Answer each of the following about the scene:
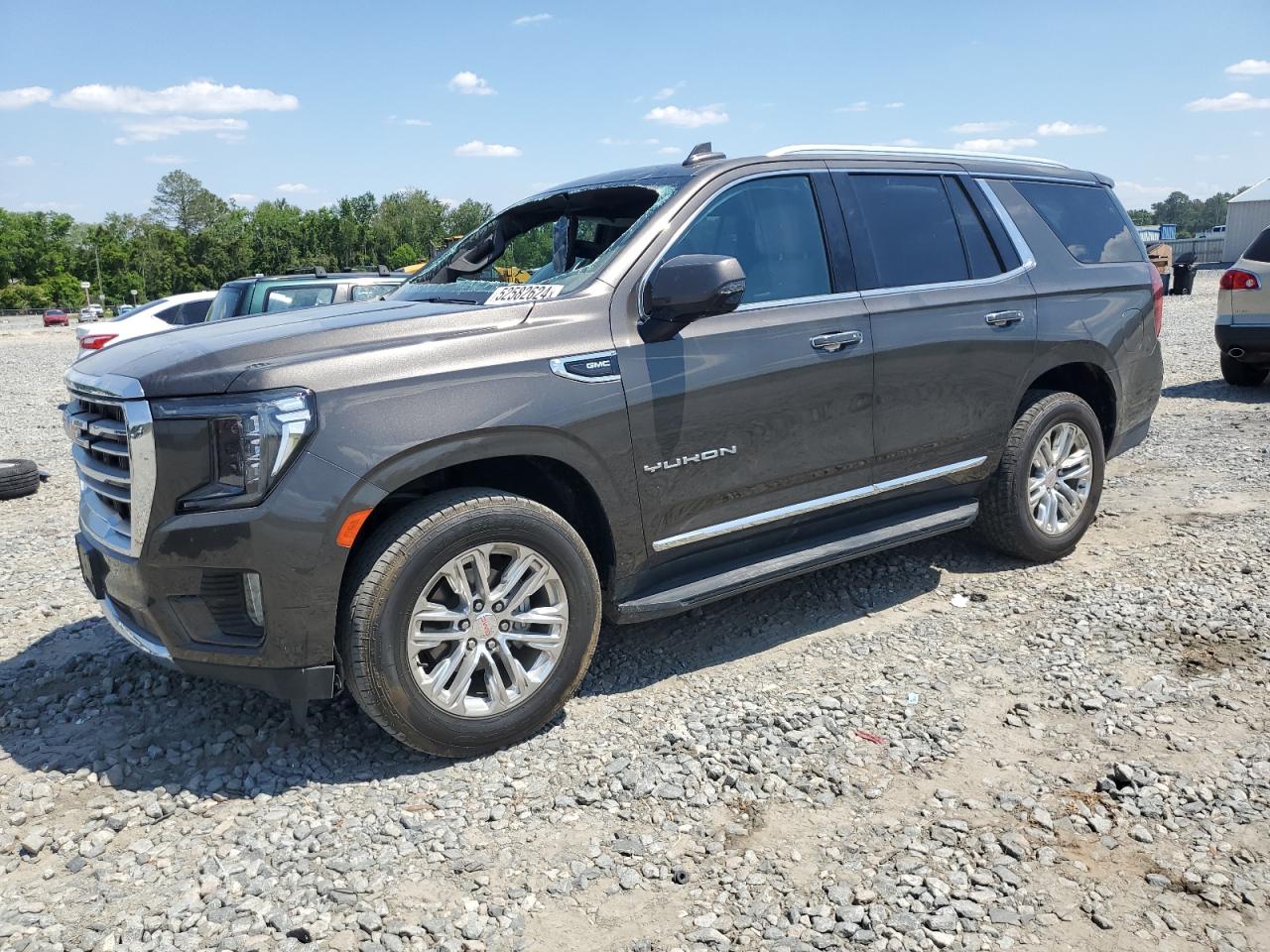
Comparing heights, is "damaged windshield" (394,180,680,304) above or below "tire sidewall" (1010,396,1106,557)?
above

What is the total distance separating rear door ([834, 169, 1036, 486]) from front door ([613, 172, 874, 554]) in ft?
0.43

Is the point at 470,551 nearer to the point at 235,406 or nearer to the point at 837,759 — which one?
the point at 235,406

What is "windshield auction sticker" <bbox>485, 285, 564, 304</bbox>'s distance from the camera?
369 centimetres

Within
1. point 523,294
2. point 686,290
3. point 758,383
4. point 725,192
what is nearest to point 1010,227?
point 725,192

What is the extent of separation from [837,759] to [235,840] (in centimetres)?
195

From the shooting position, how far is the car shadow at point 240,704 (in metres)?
3.50

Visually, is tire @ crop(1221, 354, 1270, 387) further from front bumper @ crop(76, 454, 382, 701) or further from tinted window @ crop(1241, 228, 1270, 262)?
front bumper @ crop(76, 454, 382, 701)

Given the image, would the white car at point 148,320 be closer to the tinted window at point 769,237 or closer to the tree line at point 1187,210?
the tinted window at point 769,237

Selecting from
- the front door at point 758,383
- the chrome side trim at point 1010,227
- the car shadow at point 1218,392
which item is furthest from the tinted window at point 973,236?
the car shadow at point 1218,392

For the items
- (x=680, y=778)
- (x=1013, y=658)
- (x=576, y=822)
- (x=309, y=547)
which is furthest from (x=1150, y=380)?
(x=309, y=547)

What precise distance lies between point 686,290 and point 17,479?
656cm

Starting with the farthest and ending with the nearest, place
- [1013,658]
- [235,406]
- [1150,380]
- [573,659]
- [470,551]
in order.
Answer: [1150,380]
[1013,658]
[573,659]
[470,551]
[235,406]

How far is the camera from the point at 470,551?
11.0 ft

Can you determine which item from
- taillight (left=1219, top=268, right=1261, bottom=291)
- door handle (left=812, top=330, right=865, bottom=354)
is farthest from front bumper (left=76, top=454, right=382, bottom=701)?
taillight (left=1219, top=268, right=1261, bottom=291)
